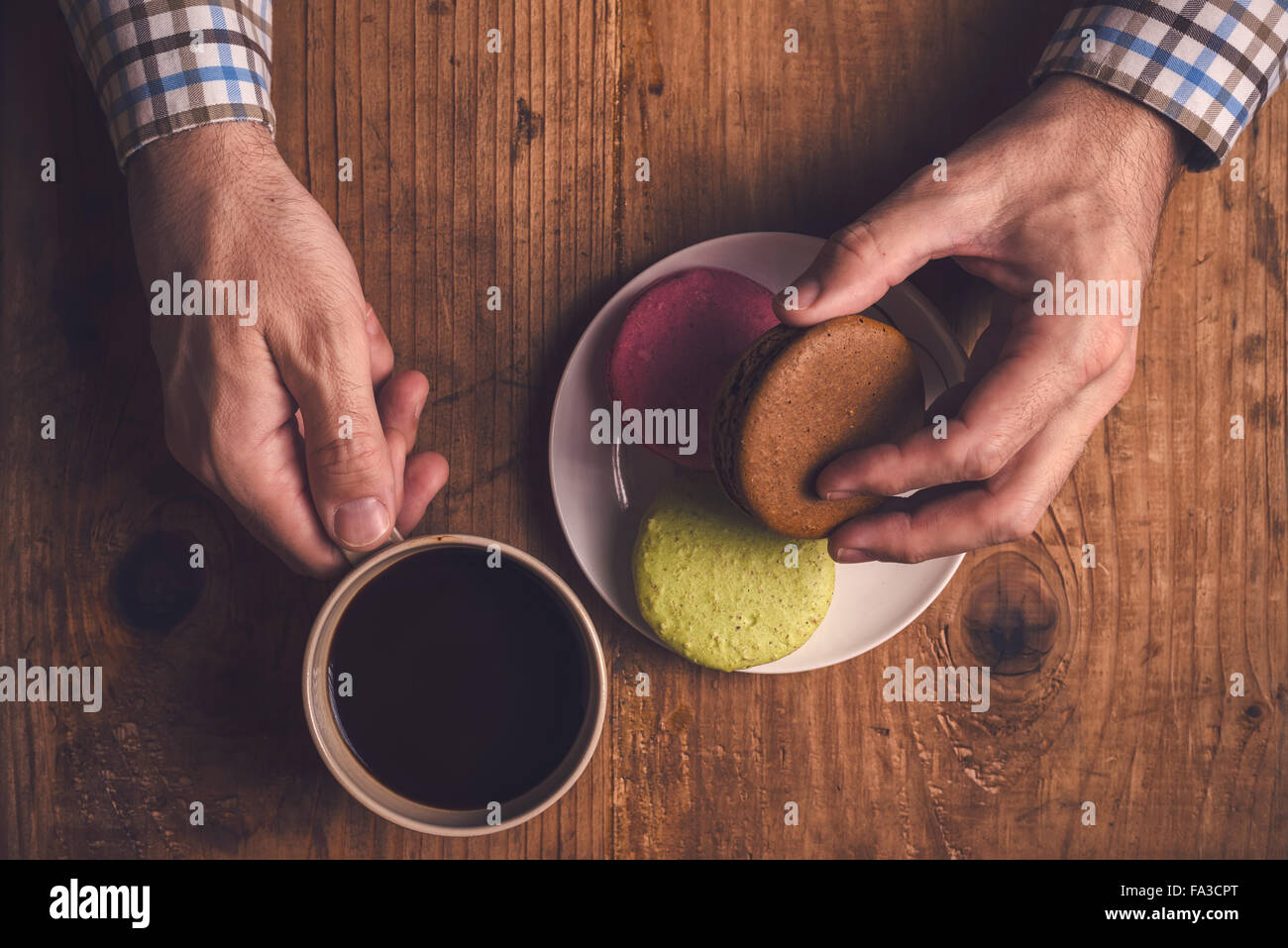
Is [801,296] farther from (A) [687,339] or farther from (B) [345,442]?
(B) [345,442]

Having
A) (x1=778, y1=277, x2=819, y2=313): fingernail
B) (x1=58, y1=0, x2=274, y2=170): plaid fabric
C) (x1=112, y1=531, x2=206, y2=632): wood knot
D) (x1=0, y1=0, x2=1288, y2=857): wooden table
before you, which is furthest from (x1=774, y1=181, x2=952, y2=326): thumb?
(x1=112, y1=531, x2=206, y2=632): wood knot

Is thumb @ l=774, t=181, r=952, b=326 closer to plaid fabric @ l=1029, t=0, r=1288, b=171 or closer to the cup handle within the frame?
plaid fabric @ l=1029, t=0, r=1288, b=171

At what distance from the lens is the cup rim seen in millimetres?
691

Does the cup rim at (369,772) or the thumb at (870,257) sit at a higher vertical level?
the thumb at (870,257)

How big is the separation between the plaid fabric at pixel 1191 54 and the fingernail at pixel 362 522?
0.77m

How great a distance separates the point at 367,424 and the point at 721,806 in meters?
0.56

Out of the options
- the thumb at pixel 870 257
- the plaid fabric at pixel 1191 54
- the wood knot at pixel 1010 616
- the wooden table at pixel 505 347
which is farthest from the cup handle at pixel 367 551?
the plaid fabric at pixel 1191 54

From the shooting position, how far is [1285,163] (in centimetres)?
91

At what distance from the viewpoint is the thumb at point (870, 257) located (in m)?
0.71

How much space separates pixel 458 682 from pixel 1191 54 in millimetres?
906

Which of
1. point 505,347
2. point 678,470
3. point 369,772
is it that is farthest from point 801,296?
point 369,772

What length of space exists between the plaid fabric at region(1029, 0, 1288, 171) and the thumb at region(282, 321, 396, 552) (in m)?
0.73

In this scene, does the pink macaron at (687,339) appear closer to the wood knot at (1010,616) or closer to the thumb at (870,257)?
the thumb at (870,257)

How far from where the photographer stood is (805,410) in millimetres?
725
